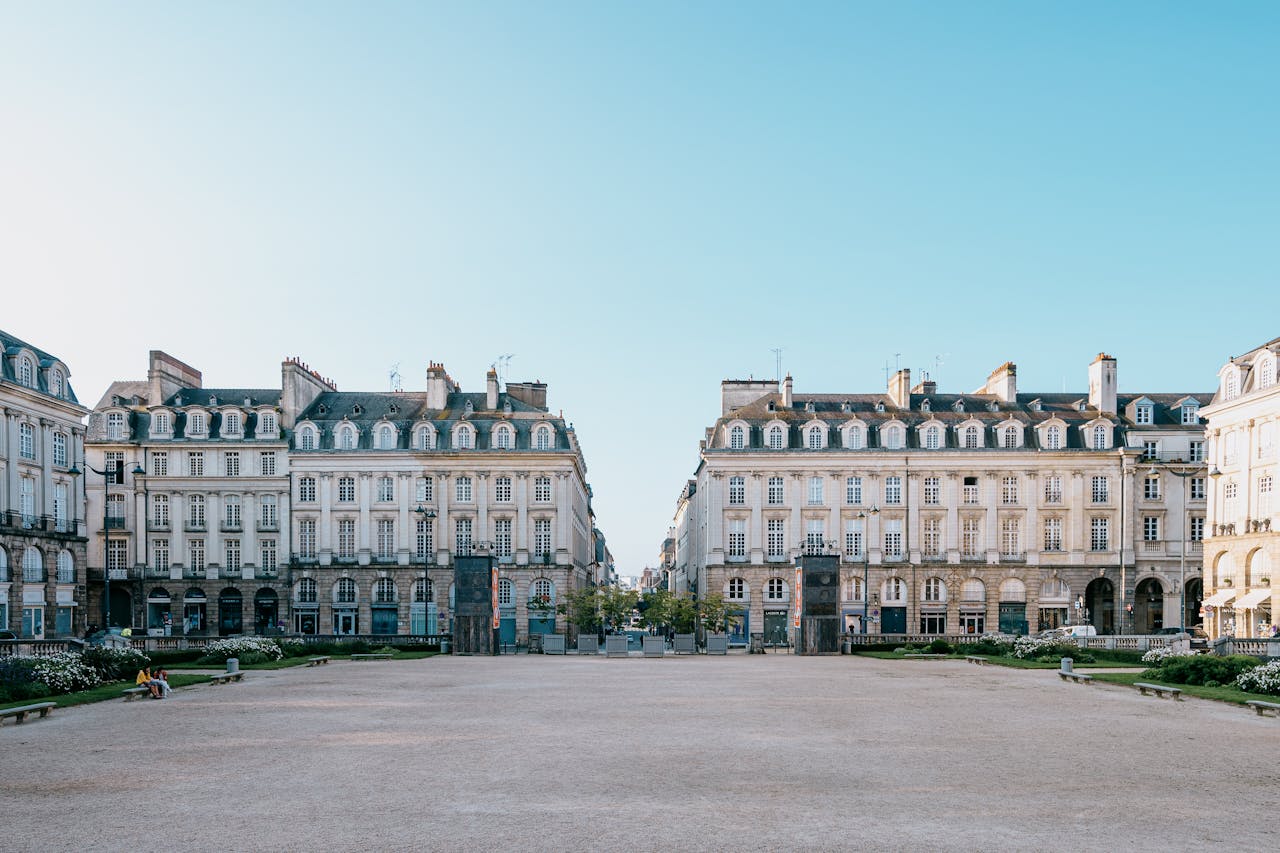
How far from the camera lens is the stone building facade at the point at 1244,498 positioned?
57.6 m

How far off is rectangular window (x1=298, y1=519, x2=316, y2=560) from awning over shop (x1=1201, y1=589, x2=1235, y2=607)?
54161mm

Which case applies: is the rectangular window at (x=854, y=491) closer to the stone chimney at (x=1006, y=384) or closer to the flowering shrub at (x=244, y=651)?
the stone chimney at (x=1006, y=384)

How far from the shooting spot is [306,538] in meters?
72.2

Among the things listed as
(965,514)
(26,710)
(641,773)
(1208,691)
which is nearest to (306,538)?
(965,514)

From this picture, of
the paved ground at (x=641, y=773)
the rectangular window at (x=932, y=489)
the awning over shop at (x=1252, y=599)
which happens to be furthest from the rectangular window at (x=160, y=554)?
the awning over shop at (x=1252, y=599)

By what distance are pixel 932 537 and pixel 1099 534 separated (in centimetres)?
1073

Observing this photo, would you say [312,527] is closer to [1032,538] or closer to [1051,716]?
[1032,538]

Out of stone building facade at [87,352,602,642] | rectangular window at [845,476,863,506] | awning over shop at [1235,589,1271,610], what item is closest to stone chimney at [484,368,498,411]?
stone building facade at [87,352,602,642]

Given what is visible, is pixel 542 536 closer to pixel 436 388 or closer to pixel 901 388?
pixel 436 388

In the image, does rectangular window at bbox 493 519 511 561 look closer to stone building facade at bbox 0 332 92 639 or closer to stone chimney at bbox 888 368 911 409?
stone building facade at bbox 0 332 92 639

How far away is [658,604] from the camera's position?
219 feet

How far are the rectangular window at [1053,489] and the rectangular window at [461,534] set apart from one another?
38.0 meters

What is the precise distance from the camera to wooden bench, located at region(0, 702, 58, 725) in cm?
2183

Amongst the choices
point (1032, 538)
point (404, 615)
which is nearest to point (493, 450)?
point (404, 615)
